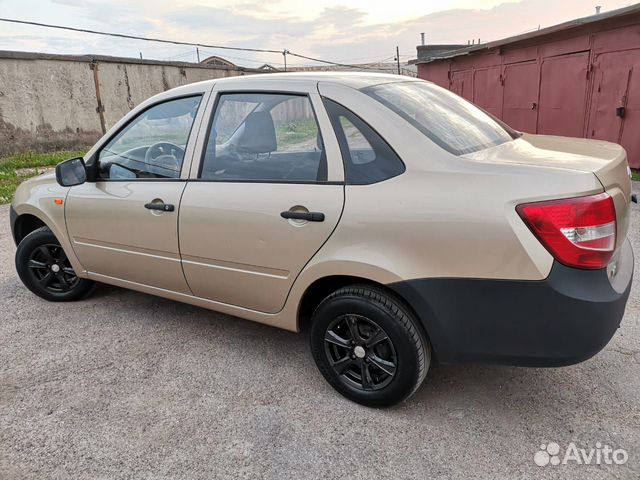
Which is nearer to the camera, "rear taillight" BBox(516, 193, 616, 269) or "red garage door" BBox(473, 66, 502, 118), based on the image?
"rear taillight" BBox(516, 193, 616, 269)

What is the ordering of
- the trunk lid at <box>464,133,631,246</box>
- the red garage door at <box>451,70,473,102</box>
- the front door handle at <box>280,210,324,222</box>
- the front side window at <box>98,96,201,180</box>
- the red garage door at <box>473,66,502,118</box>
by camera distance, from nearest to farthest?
the trunk lid at <box>464,133,631,246</box> → the front door handle at <box>280,210,324,222</box> → the front side window at <box>98,96,201,180</box> → the red garage door at <box>473,66,502,118</box> → the red garage door at <box>451,70,473,102</box>

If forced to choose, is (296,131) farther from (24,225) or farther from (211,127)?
(24,225)

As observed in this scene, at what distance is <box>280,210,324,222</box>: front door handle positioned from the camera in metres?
2.36

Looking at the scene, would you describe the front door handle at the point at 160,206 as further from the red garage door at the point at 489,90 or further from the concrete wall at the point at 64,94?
the red garage door at the point at 489,90

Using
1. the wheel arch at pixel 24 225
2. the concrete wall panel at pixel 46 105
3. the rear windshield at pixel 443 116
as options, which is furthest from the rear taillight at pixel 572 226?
the concrete wall panel at pixel 46 105

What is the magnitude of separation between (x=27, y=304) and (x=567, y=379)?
407 cm

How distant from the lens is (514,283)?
1.96m

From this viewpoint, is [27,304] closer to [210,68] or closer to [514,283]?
[514,283]

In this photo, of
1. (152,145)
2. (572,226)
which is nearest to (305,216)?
(572,226)

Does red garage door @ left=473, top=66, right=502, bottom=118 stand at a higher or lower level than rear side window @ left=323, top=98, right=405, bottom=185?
higher

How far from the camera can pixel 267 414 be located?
8.21 feet

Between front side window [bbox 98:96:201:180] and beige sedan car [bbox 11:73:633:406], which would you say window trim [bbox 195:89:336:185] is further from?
front side window [bbox 98:96:201:180]

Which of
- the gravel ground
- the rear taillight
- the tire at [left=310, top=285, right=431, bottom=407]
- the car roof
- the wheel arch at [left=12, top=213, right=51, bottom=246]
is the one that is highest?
the car roof

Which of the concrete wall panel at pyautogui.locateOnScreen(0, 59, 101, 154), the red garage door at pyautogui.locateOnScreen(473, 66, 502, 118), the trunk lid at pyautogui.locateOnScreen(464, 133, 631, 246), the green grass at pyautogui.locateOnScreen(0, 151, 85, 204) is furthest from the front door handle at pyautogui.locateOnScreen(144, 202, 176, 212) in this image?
the red garage door at pyautogui.locateOnScreen(473, 66, 502, 118)
